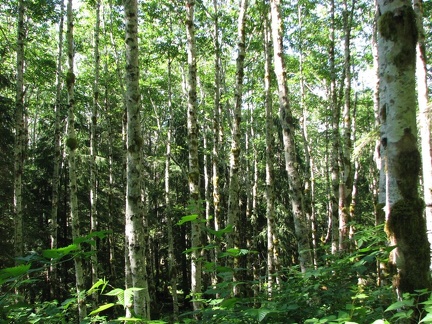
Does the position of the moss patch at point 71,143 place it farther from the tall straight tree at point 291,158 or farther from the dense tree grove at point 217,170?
the tall straight tree at point 291,158

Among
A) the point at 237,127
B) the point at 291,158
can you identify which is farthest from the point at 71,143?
the point at 291,158

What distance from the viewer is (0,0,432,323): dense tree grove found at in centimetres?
255

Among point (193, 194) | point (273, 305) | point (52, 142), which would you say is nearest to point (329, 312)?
point (273, 305)

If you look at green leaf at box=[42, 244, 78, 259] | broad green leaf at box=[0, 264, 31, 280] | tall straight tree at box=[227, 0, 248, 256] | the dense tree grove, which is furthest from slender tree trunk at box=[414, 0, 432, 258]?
broad green leaf at box=[0, 264, 31, 280]

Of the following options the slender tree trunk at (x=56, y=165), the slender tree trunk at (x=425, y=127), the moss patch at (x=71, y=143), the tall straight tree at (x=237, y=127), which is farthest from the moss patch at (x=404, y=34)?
the slender tree trunk at (x=56, y=165)

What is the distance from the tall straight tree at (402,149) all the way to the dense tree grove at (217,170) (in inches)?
0.4

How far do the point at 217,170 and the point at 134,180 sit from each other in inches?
435

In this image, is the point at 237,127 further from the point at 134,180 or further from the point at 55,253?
the point at 55,253

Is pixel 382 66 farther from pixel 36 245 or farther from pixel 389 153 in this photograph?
pixel 36 245

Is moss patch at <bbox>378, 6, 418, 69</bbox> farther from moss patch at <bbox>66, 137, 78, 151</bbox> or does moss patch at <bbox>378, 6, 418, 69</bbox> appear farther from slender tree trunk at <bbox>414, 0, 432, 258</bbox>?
moss patch at <bbox>66, 137, 78, 151</bbox>

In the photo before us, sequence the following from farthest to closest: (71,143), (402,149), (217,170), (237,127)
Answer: (217,170), (237,127), (71,143), (402,149)

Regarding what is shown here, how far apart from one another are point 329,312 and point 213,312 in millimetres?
1039

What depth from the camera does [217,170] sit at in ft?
51.7

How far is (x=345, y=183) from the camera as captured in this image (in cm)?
1034
